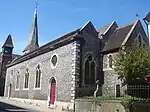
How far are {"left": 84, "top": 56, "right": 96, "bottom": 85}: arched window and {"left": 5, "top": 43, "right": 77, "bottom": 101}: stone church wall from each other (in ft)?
5.07

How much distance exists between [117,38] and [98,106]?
26.9 feet

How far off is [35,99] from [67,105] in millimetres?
7219

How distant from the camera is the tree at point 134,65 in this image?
1767 centimetres

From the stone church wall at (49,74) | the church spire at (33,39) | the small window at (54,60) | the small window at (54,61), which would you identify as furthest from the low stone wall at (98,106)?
the church spire at (33,39)

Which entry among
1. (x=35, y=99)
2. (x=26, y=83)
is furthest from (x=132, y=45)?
(x=26, y=83)

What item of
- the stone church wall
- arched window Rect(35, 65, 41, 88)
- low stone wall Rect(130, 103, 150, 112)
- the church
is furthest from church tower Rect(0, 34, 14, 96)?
low stone wall Rect(130, 103, 150, 112)

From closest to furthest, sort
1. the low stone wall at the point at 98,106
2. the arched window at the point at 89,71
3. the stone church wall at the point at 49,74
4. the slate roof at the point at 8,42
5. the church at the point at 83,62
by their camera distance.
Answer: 1. the low stone wall at the point at 98,106
2. the church at the point at 83,62
3. the stone church wall at the point at 49,74
4. the arched window at the point at 89,71
5. the slate roof at the point at 8,42

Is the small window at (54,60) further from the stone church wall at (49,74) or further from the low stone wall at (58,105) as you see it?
the low stone wall at (58,105)

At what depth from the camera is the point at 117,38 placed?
74.5 ft

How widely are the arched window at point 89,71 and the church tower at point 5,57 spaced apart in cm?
3216

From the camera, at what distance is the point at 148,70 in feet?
58.9

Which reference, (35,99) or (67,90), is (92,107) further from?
A: (35,99)

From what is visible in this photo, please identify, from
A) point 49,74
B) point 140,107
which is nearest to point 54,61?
point 49,74

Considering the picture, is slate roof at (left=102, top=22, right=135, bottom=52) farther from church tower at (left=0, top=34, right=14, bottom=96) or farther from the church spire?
church tower at (left=0, top=34, right=14, bottom=96)
